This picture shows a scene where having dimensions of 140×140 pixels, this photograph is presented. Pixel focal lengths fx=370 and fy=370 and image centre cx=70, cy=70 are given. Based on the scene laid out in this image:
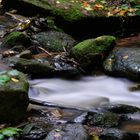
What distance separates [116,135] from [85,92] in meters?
2.15

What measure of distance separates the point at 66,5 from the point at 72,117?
4.44 metres

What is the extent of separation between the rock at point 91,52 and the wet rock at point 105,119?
6.77 ft

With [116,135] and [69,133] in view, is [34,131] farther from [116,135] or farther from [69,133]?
[116,135]

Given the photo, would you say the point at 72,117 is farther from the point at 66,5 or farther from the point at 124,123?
the point at 66,5

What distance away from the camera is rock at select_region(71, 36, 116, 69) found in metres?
7.32

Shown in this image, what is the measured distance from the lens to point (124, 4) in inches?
380

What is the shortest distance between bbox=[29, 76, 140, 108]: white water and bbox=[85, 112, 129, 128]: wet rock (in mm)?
753

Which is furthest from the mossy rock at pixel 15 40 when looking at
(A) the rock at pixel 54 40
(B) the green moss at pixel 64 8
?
(B) the green moss at pixel 64 8

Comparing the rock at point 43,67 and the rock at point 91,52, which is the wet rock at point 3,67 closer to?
the rock at point 43,67

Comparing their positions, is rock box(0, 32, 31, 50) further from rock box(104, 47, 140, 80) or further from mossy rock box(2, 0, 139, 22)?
rock box(104, 47, 140, 80)

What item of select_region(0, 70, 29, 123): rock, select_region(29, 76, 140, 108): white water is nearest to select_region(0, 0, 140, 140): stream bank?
select_region(29, 76, 140, 108): white water

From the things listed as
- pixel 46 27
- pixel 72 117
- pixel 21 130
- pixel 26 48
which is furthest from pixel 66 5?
pixel 21 130

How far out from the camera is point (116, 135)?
4.79m

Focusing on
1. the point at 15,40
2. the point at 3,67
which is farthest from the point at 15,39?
the point at 3,67
